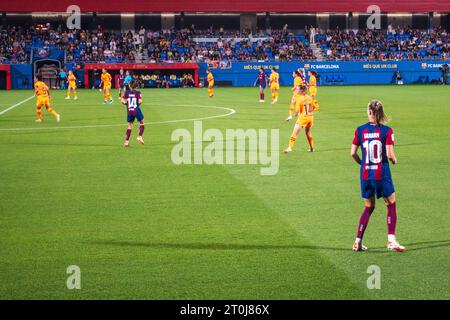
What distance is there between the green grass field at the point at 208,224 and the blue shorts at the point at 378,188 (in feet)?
2.74

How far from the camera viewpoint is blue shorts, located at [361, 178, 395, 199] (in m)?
9.95

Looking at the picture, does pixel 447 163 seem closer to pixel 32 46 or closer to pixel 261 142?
pixel 261 142

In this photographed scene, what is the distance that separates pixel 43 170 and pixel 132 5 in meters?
56.9

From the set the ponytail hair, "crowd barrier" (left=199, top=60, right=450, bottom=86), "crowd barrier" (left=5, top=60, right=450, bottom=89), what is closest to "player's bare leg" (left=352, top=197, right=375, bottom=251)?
the ponytail hair

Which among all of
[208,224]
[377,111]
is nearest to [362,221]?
[377,111]

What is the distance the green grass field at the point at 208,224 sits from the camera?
28.5 feet

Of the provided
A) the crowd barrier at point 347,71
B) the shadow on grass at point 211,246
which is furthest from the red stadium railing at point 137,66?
the shadow on grass at point 211,246

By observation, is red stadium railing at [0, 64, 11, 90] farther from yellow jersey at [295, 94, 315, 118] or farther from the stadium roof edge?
yellow jersey at [295, 94, 315, 118]

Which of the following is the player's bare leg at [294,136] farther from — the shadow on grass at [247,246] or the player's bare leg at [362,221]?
the player's bare leg at [362,221]

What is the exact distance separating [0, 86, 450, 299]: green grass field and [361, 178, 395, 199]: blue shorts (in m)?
0.84

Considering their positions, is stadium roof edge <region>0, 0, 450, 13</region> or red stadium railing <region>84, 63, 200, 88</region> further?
stadium roof edge <region>0, 0, 450, 13</region>
